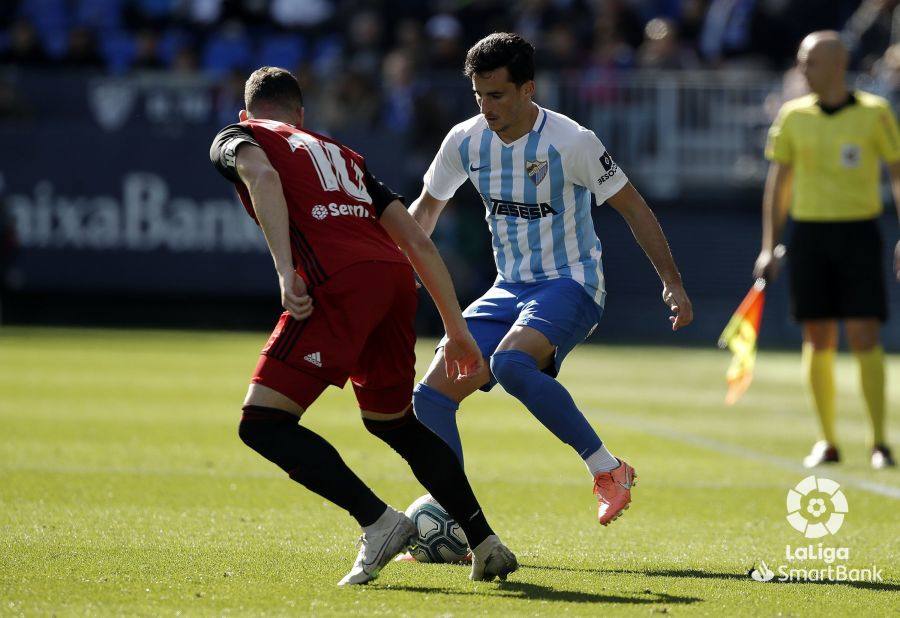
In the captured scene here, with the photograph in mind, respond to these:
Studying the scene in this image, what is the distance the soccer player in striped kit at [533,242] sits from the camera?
5578 mm

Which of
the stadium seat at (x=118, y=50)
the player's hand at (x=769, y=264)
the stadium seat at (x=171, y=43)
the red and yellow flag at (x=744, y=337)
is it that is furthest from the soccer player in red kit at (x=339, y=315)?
the stadium seat at (x=118, y=50)

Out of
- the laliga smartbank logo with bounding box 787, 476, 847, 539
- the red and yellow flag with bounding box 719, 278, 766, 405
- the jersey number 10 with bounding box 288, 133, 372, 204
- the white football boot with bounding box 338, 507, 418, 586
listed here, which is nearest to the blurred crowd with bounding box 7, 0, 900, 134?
the red and yellow flag with bounding box 719, 278, 766, 405

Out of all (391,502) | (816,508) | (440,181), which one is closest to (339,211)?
(440,181)

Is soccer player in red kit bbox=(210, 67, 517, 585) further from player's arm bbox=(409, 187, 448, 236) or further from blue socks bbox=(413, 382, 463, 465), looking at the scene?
player's arm bbox=(409, 187, 448, 236)

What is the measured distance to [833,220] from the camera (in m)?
8.86

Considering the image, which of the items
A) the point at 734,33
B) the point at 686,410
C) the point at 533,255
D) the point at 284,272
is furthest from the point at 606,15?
the point at 284,272

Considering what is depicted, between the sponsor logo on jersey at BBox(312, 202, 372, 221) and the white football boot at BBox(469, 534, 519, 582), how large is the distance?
3.95 feet

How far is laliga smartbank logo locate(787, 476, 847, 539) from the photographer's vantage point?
253 inches

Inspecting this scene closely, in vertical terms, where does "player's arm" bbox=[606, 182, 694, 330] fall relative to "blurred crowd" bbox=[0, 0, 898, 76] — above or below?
above

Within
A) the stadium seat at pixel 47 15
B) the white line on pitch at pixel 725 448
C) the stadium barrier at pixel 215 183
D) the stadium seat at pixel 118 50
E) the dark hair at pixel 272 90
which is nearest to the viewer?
the dark hair at pixel 272 90

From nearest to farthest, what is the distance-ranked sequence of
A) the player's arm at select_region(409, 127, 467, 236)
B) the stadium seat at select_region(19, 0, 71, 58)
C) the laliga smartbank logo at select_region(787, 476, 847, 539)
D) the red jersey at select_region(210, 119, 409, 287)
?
1. the red jersey at select_region(210, 119, 409, 287)
2. the player's arm at select_region(409, 127, 467, 236)
3. the laliga smartbank logo at select_region(787, 476, 847, 539)
4. the stadium seat at select_region(19, 0, 71, 58)

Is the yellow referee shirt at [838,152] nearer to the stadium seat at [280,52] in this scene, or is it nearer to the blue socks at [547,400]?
the blue socks at [547,400]

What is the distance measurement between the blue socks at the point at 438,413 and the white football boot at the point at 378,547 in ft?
2.66

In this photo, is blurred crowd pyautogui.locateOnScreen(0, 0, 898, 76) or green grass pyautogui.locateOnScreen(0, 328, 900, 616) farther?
blurred crowd pyautogui.locateOnScreen(0, 0, 898, 76)
